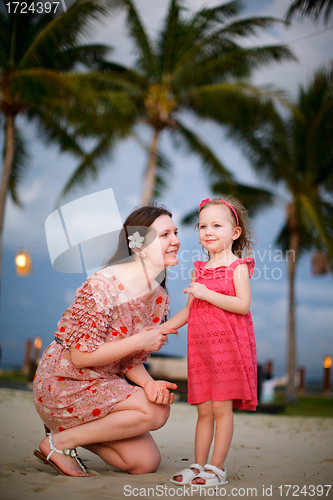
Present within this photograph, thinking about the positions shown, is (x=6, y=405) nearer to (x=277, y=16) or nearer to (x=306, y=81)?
(x=277, y=16)

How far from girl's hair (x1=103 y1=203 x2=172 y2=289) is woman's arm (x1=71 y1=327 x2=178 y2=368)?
0.51 meters

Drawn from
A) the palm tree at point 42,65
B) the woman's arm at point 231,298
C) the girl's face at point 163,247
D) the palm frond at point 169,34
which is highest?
the palm frond at point 169,34

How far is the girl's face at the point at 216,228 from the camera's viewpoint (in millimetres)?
2672

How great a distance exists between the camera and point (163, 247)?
2557mm

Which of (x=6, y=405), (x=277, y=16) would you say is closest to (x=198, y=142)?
(x=277, y=16)

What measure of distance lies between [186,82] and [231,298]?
9.19 m

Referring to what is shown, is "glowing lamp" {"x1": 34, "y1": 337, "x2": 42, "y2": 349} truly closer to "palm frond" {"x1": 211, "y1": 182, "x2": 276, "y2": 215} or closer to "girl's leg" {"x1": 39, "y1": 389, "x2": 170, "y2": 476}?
"palm frond" {"x1": 211, "y1": 182, "x2": 276, "y2": 215}

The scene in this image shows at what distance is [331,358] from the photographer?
16.7 m

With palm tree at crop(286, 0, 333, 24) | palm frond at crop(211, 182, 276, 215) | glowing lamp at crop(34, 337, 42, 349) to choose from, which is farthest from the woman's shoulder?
glowing lamp at crop(34, 337, 42, 349)

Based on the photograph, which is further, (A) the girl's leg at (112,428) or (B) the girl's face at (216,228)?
(B) the girl's face at (216,228)

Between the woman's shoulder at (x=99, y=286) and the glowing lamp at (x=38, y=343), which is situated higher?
the woman's shoulder at (x=99, y=286)

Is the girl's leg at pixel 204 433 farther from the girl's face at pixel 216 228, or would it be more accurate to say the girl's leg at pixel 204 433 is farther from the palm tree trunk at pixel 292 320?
the palm tree trunk at pixel 292 320

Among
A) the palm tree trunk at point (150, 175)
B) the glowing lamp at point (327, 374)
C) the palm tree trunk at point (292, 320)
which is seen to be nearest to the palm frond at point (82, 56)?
the palm tree trunk at point (150, 175)

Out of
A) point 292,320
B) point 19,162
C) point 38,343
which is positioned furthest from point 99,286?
point 38,343
